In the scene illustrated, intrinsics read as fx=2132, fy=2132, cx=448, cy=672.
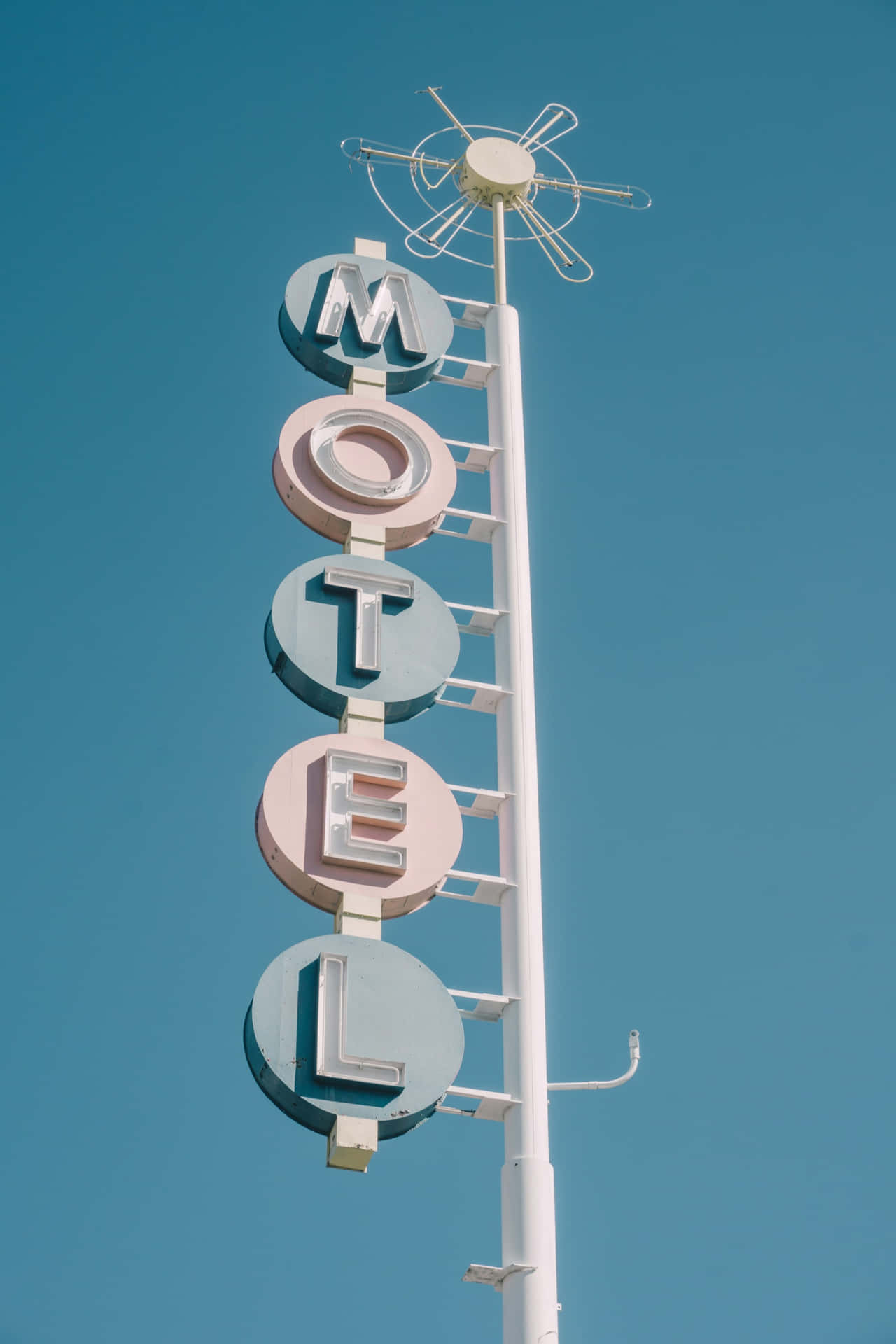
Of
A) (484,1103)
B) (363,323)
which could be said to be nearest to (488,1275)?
(484,1103)

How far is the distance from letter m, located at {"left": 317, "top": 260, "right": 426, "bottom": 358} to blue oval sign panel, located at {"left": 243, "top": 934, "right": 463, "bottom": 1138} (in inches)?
257

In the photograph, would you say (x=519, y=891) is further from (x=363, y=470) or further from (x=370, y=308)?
(x=370, y=308)

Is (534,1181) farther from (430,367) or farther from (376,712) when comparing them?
(430,367)

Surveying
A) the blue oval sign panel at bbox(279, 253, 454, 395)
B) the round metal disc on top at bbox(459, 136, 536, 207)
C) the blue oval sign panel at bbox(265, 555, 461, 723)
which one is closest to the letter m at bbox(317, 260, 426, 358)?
the blue oval sign panel at bbox(279, 253, 454, 395)

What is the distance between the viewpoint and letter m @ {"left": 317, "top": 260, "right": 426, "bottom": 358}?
787 inches

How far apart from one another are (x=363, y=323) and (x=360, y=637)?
4.02m

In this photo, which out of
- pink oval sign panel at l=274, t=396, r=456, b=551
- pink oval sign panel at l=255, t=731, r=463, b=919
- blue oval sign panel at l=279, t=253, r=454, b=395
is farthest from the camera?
blue oval sign panel at l=279, t=253, r=454, b=395

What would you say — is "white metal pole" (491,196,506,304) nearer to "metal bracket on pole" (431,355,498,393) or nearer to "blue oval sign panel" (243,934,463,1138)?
"metal bracket on pole" (431,355,498,393)

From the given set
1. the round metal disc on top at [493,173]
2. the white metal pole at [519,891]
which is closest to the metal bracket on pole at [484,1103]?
the white metal pole at [519,891]

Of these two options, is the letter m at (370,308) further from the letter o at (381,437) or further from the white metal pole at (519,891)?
the letter o at (381,437)

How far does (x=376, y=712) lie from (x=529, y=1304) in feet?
16.2

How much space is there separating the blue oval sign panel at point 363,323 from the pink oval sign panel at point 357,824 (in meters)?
4.42

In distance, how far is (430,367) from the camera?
2008cm

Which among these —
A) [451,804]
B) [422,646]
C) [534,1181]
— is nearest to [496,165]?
[422,646]
